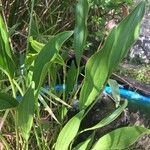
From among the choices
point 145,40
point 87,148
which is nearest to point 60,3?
point 87,148

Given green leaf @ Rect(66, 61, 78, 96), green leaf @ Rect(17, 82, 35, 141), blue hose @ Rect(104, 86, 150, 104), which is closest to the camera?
green leaf @ Rect(17, 82, 35, 141)

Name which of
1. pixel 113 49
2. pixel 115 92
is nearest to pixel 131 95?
pixel 115 92

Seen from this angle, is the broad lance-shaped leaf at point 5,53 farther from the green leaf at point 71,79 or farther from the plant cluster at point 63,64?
the green leaf at point 71,79

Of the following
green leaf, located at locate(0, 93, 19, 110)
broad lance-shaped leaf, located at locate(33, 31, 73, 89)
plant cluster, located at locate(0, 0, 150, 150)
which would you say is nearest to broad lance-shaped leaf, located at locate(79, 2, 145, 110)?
plant cluster, located at locate(0, 0, 150, 150)

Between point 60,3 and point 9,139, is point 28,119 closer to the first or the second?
point 9,139

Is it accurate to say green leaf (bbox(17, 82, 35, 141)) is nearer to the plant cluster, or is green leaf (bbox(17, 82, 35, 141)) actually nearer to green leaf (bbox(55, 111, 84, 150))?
the plant cluster

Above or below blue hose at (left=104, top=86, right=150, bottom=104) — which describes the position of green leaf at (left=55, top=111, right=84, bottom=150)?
above
